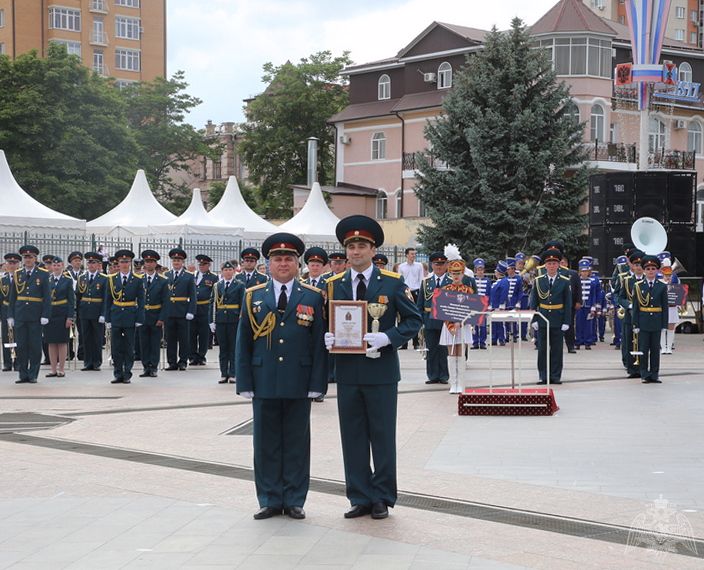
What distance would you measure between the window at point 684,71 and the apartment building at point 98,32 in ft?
144

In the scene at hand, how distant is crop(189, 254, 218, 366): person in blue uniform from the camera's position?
23.1 metres

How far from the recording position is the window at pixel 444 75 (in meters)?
56.4

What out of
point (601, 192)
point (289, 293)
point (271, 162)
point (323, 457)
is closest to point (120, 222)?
point (601, 192)

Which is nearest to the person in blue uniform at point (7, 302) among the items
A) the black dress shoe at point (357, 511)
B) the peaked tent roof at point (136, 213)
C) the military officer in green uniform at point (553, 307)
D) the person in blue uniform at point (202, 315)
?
the person in blue uniform at point (202, 315)

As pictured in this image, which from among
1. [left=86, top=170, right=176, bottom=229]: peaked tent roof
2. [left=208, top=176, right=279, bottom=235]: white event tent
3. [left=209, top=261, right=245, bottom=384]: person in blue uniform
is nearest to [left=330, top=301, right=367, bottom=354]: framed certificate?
[left=209, top=261, right=245, bottom=384]: person in blue uniform

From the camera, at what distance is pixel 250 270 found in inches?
755

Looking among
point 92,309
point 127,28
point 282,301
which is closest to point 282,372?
point 282,301

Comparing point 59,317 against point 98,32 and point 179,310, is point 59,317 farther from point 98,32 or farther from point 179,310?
point 98,32

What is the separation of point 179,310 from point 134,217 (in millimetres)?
14175

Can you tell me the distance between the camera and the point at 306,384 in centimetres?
855

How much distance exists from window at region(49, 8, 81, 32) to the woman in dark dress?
70462 millimetres

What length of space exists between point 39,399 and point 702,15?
357 feet

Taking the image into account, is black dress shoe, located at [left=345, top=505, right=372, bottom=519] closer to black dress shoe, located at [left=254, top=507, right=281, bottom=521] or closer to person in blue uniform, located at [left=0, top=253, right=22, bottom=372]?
black dress shoe, located at [left=254, top=507, right=281, bottom=521]

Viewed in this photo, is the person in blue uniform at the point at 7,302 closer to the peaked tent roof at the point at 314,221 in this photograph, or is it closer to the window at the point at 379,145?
the peaked tent roof at the point at 314,221
